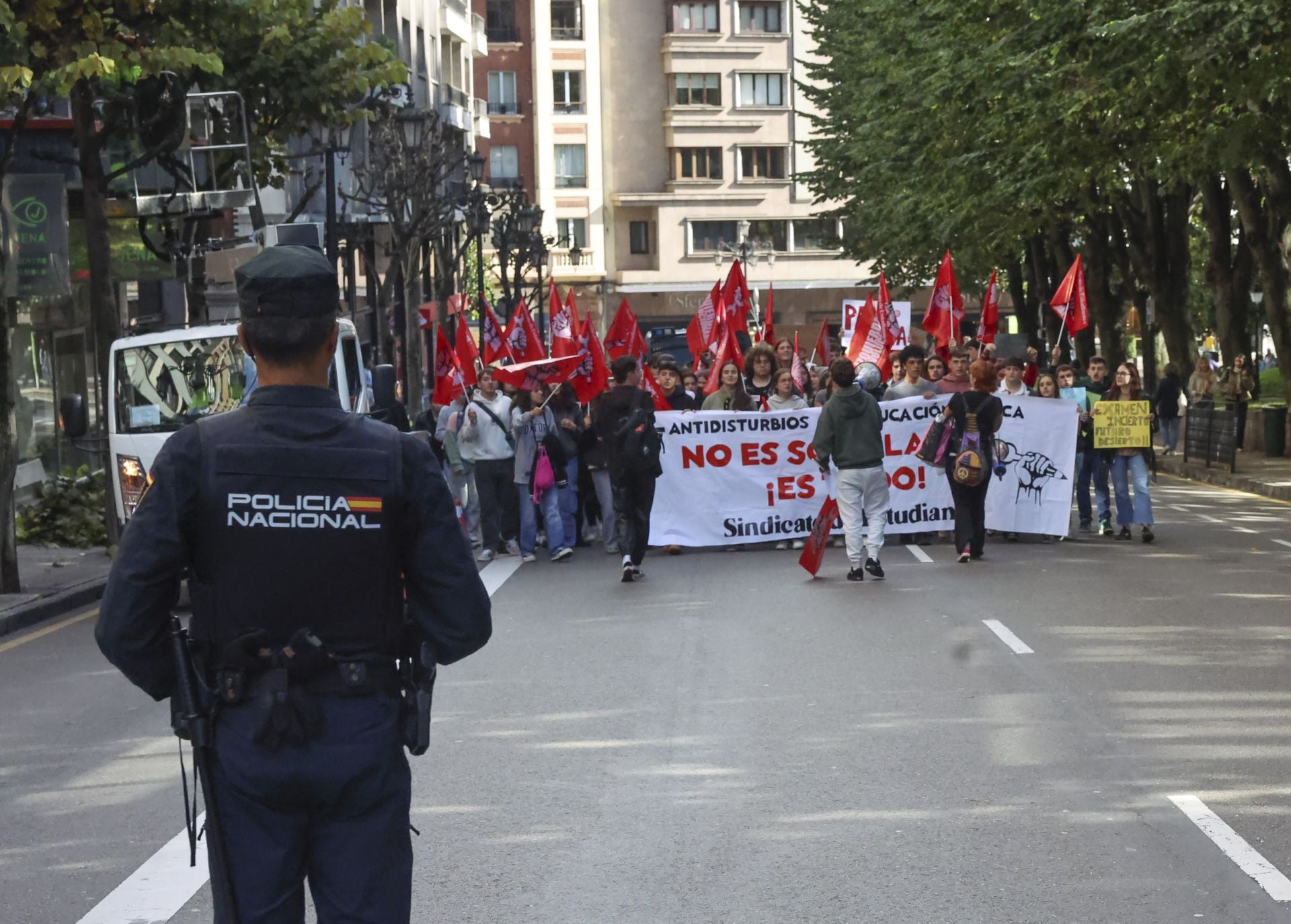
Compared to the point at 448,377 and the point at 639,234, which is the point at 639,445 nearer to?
the point at 448,377

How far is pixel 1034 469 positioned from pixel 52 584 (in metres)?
9.00

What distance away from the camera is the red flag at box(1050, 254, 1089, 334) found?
25.4 meters


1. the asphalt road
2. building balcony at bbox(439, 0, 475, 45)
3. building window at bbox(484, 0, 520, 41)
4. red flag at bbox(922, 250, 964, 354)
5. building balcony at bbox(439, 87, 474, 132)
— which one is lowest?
the asphalt road

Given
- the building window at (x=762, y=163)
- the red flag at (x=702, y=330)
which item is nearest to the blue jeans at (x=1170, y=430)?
the red flag at (x=702, y=330)

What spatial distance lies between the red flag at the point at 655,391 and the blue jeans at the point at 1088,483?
408 cm

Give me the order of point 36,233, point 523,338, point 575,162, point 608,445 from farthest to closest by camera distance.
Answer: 1. point 575,162
2. point 523,338
3. point 36,233
4. point 608,445

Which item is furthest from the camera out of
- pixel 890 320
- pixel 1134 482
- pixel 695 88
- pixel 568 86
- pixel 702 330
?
pixel 568 86

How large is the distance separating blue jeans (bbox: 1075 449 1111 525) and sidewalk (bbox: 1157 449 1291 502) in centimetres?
636

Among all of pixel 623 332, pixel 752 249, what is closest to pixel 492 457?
pixel 623 332

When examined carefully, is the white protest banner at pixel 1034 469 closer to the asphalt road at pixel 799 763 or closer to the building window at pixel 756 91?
the asphalt road at pixel 799 763

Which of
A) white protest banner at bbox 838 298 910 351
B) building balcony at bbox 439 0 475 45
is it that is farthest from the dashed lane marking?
building balcony at bbox 439 0 475 45

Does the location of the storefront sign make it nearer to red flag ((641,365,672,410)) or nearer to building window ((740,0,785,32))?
red flag ((641,365,672,410))

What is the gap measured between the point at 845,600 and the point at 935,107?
602 inches

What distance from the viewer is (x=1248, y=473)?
2883 centimetres
